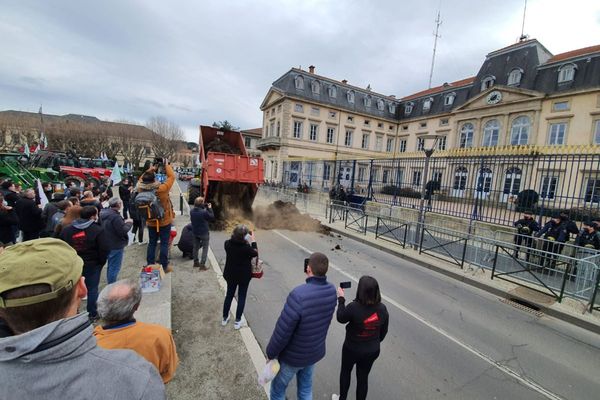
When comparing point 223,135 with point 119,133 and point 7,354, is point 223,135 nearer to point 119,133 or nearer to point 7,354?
point 7,354

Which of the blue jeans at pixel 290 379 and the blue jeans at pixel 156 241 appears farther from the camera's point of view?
the blue jeans at pixel 156 241

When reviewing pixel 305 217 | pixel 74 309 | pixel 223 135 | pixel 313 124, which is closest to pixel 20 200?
pixel 74 309

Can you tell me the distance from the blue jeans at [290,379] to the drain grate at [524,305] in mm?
5478

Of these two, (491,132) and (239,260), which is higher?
(491,132)

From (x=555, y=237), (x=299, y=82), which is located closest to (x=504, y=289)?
(x=555, y=237)

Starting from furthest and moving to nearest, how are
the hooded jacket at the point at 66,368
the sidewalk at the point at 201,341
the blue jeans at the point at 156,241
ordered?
the blue jeans at the point at 156,241
the sidewalk at the point at 201,341
the hooded jacket at the point at 66,368

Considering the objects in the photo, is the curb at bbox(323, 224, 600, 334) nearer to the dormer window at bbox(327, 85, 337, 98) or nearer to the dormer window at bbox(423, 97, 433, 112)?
the dormer window at bbox(327, 85, 337, 98)

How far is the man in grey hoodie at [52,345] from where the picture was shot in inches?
35.7

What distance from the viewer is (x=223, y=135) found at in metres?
13.0

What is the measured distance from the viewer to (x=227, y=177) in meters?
10.8

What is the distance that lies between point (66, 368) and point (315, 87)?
37928mm

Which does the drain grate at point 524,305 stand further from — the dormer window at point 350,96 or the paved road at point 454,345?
the dormer window at point 350,96

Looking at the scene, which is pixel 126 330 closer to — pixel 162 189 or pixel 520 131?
pixel 162 189

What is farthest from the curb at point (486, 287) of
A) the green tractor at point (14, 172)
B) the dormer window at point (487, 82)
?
the dormer window at point (487, 82)
